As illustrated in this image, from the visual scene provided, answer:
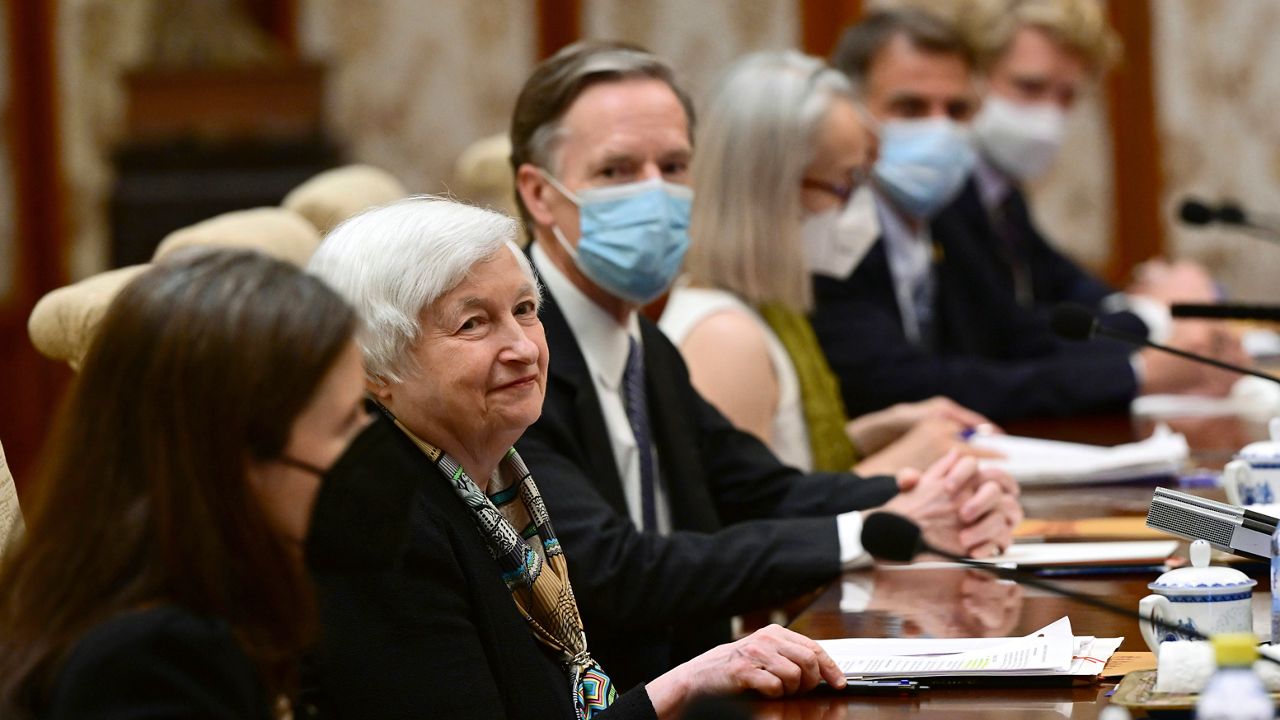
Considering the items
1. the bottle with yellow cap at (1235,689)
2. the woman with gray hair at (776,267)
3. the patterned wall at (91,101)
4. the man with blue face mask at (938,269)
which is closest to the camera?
the bottle with yellow cap at (1235,689)

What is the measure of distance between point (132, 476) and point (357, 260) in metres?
0.68

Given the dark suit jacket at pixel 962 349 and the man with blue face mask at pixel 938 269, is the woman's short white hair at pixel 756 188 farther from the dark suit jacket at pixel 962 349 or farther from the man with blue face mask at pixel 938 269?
the man with blue face mask at pixel 938 269

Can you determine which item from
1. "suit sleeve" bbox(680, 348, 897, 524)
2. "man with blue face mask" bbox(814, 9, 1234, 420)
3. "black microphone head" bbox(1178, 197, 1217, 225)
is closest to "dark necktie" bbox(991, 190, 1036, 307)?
"man with blue face mask" bbox(814, 9, 1234, 420)

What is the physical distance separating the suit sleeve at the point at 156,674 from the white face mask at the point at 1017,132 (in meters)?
4.54

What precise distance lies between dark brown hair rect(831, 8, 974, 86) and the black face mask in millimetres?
3142

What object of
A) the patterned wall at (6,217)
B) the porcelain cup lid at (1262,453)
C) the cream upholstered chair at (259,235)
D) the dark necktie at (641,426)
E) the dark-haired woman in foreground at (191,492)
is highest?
the dark-haired woman in foreground at (191,492)

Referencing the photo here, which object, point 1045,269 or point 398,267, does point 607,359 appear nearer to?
point 398,267

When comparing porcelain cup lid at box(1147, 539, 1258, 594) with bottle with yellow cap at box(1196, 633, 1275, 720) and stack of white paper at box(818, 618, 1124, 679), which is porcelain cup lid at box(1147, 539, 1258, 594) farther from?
bottle with yellow cap at box(1196, 633, 1275, 720)

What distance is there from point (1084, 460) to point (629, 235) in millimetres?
1059

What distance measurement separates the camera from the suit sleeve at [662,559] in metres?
2.37

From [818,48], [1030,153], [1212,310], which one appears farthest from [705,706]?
[818,48]

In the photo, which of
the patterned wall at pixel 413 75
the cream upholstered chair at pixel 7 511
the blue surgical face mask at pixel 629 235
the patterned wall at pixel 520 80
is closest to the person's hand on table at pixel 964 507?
→ the blue surgical face mask at pixel 629 235

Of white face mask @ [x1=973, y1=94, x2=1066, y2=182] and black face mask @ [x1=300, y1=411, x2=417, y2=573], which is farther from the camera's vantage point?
white face mask @ [x1=973, y1=94, x2=1066, y2=182]

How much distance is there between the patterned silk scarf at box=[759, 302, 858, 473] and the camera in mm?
3396
